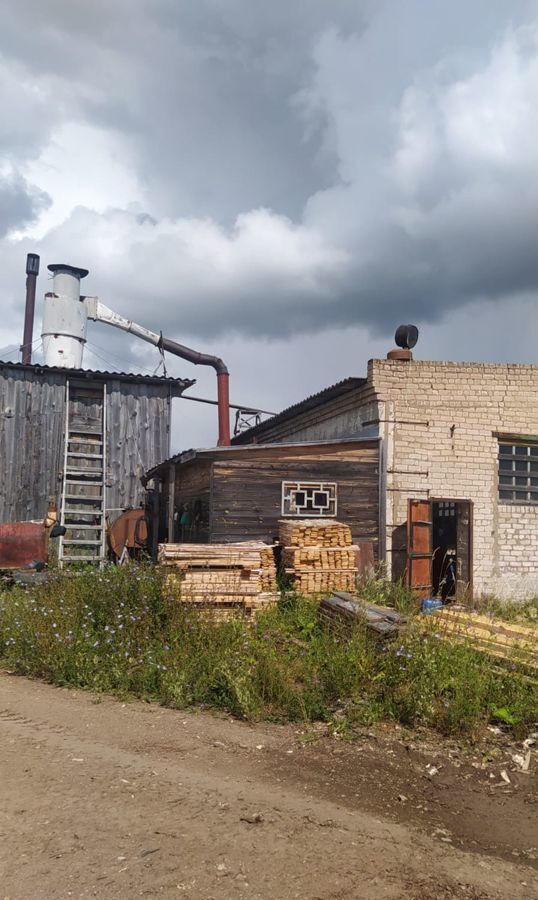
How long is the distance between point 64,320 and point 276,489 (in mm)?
10611

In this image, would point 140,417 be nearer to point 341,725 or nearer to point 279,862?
point 341,725

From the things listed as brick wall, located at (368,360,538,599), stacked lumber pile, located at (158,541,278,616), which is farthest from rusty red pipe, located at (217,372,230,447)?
stacked lumber pile, located at (158,541,278,616)

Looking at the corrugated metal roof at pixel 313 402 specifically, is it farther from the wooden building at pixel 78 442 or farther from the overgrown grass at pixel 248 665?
the overgrown grass at pixel 248 665

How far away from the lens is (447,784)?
5.55 meters

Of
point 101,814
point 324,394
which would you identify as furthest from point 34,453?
point 101,814

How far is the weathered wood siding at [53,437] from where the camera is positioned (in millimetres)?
16312

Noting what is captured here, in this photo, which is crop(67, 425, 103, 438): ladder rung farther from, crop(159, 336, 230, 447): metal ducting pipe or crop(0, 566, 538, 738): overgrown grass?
crop(0, 566, 538, 738): overgrown grass

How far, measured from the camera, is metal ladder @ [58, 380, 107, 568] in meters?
16.5

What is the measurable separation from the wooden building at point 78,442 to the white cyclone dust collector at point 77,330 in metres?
2.57

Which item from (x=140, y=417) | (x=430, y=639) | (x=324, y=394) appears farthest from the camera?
(x=140, y=417)

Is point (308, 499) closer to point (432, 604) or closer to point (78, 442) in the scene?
point (432, 604)

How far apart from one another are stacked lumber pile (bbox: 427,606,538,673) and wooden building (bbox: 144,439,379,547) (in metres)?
3.45

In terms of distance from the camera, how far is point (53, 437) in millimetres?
16703

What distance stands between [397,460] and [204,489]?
3704 millimetres
